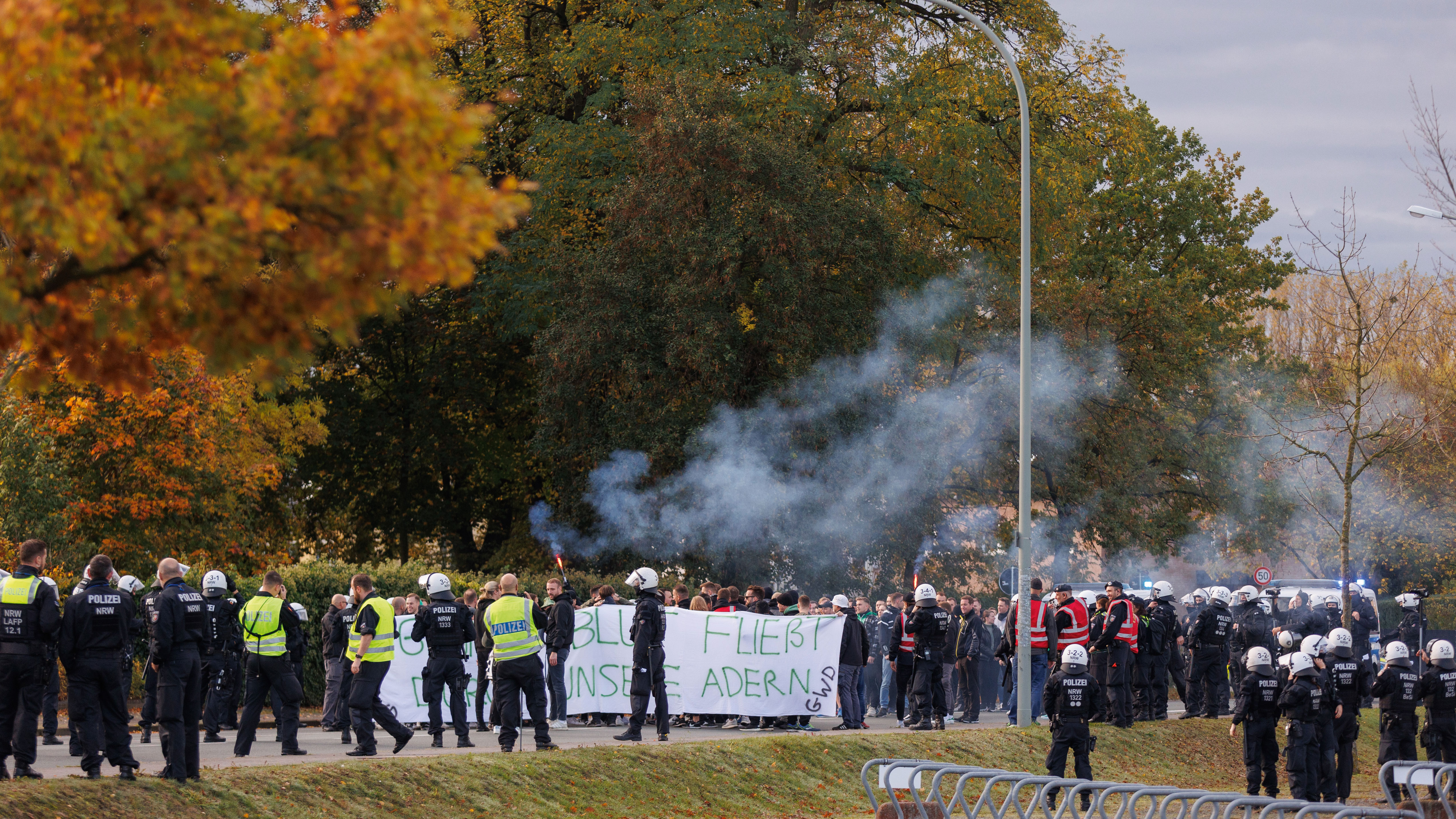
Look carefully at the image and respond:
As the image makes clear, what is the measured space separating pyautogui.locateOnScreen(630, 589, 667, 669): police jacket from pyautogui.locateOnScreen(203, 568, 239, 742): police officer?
435 cm

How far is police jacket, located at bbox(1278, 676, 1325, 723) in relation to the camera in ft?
52.5

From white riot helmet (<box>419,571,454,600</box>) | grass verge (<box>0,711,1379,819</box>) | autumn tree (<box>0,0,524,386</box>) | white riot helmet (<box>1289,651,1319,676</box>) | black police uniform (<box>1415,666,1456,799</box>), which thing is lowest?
grass verge (<box>0,711,1379,819</box>)

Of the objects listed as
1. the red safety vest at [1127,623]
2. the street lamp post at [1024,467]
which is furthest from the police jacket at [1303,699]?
the red safety vest at [1127,623]

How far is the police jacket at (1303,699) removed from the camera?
1600 centimetres

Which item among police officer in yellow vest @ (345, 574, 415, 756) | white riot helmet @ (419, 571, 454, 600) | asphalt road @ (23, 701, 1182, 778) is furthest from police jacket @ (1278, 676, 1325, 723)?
police officer in yellow vest @ (345, 574, 415, 756)

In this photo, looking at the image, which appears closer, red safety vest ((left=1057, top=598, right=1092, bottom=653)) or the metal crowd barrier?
the metal crowd barrier

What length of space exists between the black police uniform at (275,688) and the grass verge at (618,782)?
164 cm

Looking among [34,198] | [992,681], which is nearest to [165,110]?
[34,198]

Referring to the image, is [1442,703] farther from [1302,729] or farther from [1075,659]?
[1075,659]

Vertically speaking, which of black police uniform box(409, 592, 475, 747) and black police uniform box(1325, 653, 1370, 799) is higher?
black police uniform box(409, 592, 475, 747)

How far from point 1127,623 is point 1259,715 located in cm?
346

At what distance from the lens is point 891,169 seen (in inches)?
1266

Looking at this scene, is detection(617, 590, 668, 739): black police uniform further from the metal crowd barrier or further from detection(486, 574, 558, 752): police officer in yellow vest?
the metal crowd barrier

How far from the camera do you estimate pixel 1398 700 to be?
55.8ft
